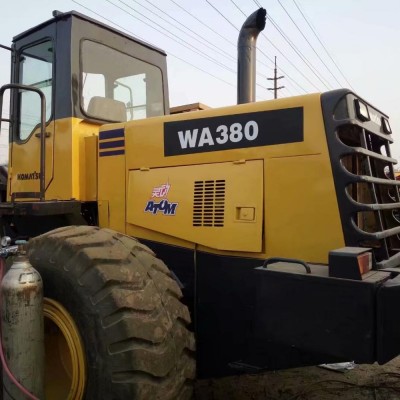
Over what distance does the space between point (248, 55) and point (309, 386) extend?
9.57 feet

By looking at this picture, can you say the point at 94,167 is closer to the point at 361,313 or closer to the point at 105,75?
the point at 105,75

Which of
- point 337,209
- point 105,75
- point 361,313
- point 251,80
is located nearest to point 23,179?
point 105,75

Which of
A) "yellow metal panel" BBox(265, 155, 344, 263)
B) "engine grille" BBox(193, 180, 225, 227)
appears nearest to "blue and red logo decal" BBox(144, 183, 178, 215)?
"engine grille" BBox(193, 180, 225, 227)

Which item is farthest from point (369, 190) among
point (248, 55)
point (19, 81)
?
point (19, 81)

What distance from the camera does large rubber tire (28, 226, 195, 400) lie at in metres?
2.35

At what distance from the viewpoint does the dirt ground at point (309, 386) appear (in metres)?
3.79

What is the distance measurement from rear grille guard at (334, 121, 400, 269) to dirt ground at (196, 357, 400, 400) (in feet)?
4.81

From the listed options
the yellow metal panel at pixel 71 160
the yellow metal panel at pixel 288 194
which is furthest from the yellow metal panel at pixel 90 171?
the yellow metal panel at pixel 288 194

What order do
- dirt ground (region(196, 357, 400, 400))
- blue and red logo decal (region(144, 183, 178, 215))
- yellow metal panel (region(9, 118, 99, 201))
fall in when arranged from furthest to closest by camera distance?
dirt ground (region(196, 357, 400, 400)), yellow metal panel (region(9, 118, 99, 201)), blue and red logo decal (region(144, 183, 178, 215))

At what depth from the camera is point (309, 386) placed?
4004 mm

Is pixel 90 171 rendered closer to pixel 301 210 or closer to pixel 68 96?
pixel 68 96

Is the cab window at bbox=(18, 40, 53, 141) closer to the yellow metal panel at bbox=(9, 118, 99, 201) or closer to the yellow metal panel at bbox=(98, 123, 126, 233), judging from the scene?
the yellow metal panel at bbox=(9, 118, 99, 201)

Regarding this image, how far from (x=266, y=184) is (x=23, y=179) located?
2272 mm

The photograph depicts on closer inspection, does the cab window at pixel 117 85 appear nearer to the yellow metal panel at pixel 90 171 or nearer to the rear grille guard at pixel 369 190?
the yellow metal panel at pixel 90 171
